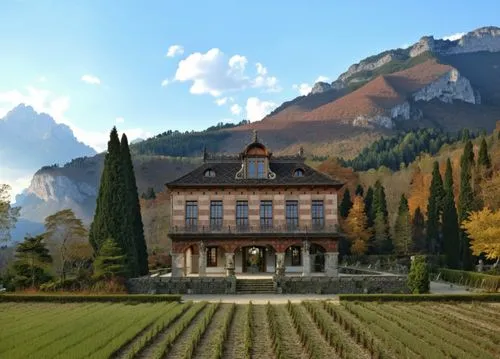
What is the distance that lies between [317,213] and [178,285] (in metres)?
13.6

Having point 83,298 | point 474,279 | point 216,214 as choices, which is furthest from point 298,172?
point 83,298

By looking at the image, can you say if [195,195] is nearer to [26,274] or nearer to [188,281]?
[188,281]

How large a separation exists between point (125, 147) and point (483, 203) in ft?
126

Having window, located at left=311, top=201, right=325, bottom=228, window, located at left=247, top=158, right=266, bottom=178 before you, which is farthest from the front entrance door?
window, located at left=247, top=158, right=266, bottom=178

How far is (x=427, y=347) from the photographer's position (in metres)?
17.2

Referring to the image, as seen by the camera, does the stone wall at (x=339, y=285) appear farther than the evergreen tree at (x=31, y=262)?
No

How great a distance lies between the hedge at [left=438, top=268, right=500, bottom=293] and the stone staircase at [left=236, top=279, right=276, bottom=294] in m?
14.4

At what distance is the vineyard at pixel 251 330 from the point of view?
1716 centimetres

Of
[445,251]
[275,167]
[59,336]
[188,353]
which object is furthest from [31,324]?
[445,251]

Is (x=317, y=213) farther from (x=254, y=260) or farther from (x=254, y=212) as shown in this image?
(x=254, y=260)

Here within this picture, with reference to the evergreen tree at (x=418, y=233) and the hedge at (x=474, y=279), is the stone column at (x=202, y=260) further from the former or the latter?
the evergreen tree at (x=418, y=233)

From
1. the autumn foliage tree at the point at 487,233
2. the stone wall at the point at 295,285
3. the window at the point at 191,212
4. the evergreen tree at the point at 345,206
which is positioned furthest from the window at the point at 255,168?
the evergreen tree at the point at 345,206

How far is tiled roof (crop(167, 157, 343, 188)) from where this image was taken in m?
45.6

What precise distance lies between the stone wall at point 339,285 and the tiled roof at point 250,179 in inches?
389
